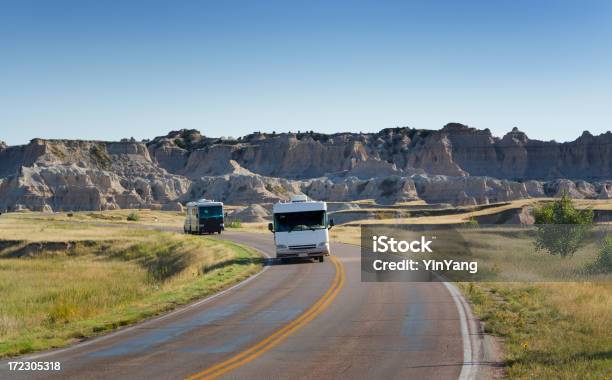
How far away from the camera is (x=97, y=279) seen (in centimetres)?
3719

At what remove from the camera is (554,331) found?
1367 centimetres

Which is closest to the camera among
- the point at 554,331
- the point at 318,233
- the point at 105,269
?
the point at 554,331

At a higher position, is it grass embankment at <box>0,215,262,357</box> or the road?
the road

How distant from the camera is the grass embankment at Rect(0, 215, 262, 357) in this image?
1634cm

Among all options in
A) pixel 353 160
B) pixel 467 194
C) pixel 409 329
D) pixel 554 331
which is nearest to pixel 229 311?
pixel 409 329

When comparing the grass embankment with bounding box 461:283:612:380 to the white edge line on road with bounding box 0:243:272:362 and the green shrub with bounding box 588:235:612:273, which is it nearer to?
the white edge line on road with bounding box 0:243:272:362

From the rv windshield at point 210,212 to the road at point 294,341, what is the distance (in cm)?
4056

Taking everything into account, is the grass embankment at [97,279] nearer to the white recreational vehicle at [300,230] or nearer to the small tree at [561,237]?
the white recreational vehicle at [300,230]

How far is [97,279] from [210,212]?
24.8 meters

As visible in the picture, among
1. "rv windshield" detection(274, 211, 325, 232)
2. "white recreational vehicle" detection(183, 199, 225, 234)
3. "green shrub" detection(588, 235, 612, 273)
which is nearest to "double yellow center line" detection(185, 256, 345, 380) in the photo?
"rv windshield" detection(274, 211, 325, 232)

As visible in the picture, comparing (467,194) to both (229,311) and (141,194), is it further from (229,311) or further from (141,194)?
(229,311)

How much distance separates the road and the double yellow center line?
0.02 metres

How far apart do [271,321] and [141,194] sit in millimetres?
151926

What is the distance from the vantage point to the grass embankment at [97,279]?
16344 millimetres
